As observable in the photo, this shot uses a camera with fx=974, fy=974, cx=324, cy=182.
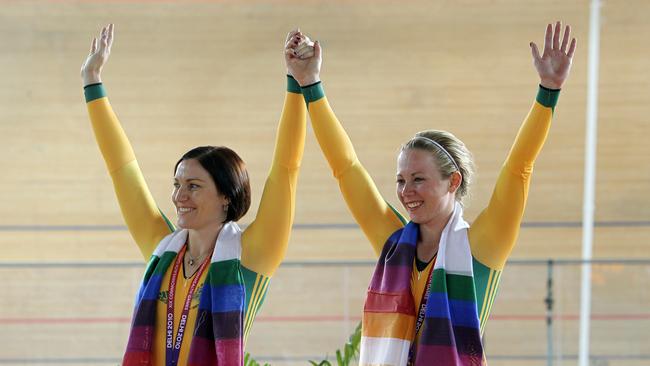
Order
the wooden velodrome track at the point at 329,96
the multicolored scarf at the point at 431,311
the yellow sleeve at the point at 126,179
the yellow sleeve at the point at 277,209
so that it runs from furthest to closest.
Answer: the wooden velodrome track at the point at 329,96 < the yellow sleeve at the point at 126,179 < the yellow sleeve at the point at 277,209 < the multicolored scarf at the point at 431,311

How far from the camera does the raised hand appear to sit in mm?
1911

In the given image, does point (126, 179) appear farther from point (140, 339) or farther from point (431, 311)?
point (431, 311)

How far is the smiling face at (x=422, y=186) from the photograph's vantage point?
76.9 inches

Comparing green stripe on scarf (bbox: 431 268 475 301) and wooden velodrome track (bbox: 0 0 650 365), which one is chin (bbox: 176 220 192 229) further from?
wooden velodrome track (bbox: 0 0 650 365)

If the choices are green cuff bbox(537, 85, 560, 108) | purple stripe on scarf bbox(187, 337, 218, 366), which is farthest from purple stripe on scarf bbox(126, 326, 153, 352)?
green cuff bbox(537, 85, 560, 108)

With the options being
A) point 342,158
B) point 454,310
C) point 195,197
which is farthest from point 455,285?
point 195,197

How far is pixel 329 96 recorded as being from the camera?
8094mm

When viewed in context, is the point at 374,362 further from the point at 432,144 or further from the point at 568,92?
the point at 568,92

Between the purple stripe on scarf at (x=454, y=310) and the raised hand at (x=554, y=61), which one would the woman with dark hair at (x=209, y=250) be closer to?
the purple stripe on scarf at (x=454, y=310)

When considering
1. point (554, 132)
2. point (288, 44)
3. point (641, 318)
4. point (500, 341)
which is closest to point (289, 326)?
point (500, 341)

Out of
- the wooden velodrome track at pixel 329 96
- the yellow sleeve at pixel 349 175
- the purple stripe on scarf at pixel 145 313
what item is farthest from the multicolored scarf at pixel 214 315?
the wooden velodrome track at pixel 329 96

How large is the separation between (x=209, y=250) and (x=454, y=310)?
1.83 ft

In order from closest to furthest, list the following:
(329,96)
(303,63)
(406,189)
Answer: (406,189) < (303,63) < (329,96)

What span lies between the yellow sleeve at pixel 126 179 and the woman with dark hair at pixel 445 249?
448 mm
